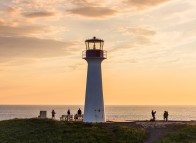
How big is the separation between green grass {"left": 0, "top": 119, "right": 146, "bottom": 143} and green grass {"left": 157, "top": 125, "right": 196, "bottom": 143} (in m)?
2.61

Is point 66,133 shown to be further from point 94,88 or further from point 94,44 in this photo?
point 94,44

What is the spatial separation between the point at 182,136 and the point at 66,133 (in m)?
→ 12.4

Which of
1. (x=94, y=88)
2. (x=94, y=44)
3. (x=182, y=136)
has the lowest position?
(x=182, y=136)

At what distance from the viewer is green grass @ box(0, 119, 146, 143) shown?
47.1 meters

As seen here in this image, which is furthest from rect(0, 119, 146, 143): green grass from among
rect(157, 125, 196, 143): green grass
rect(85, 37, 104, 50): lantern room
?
rect(85, 37, 104, 50): lantern room

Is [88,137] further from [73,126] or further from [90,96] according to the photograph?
[90,96]

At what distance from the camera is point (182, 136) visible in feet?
156

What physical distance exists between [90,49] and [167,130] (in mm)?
13682

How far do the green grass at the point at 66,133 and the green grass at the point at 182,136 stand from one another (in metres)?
2.61

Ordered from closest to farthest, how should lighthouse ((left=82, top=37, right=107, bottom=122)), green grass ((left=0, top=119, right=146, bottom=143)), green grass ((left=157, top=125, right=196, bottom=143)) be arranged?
green grass ((left=157, top=125, right=196, bottom=143)), green grass ((left=0, top=119, right=146, bottom=143)), lighthouse ((left=82, top=37, right=107, bottom=122))

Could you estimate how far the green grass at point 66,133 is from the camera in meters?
47.1

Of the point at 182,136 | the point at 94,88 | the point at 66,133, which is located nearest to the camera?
the point at 182,136

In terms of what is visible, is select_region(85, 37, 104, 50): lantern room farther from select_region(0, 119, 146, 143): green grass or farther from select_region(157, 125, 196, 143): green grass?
select_region(157, 125, 196, 143): green grass

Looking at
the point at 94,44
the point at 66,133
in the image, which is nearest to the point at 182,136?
the point at 66,133
